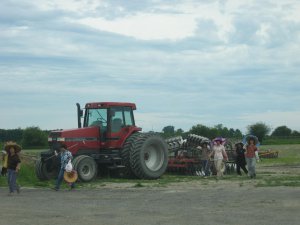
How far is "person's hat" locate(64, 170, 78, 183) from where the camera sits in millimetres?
19750

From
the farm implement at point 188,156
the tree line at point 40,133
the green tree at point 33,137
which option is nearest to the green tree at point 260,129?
the tree line at point 40,133

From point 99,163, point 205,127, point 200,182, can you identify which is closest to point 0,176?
point 99,163

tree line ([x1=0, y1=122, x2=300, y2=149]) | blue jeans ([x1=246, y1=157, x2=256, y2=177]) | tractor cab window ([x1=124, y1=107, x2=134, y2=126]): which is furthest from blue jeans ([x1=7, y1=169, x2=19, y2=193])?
tree line ([x1=0, y1=122, x2=300, y2=149])

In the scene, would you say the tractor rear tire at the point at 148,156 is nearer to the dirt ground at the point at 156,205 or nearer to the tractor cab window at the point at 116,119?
the tractor cab window at the point at 116,119

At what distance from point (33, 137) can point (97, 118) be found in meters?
64.8

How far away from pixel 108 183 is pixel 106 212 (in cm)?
859

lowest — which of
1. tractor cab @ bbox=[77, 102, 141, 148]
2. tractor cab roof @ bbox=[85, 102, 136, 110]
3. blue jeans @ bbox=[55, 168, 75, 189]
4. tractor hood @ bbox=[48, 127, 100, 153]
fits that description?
blue jeans @ bbox=[55, 168, 75, 189]

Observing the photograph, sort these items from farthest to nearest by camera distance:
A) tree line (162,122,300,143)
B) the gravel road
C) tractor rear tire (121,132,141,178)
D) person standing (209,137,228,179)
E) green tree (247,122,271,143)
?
green tree (247,122,271,143) < tree line (162,122,300,143) < person standing (209,137,228,179) < tractor rear tire (121,132,141,178) < the gravel road

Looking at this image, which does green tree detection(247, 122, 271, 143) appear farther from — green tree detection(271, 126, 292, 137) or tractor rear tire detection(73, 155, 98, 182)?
tractor rear tire detection(73, 155, 98, 182)

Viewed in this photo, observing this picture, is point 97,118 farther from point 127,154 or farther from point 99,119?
point 127,154

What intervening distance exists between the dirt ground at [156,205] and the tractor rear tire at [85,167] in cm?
199

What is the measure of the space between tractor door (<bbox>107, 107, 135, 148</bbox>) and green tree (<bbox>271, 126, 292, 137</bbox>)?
111 m

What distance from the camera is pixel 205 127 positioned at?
6681 centimetres

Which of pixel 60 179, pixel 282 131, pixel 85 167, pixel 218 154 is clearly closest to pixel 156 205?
pixel 60 179
